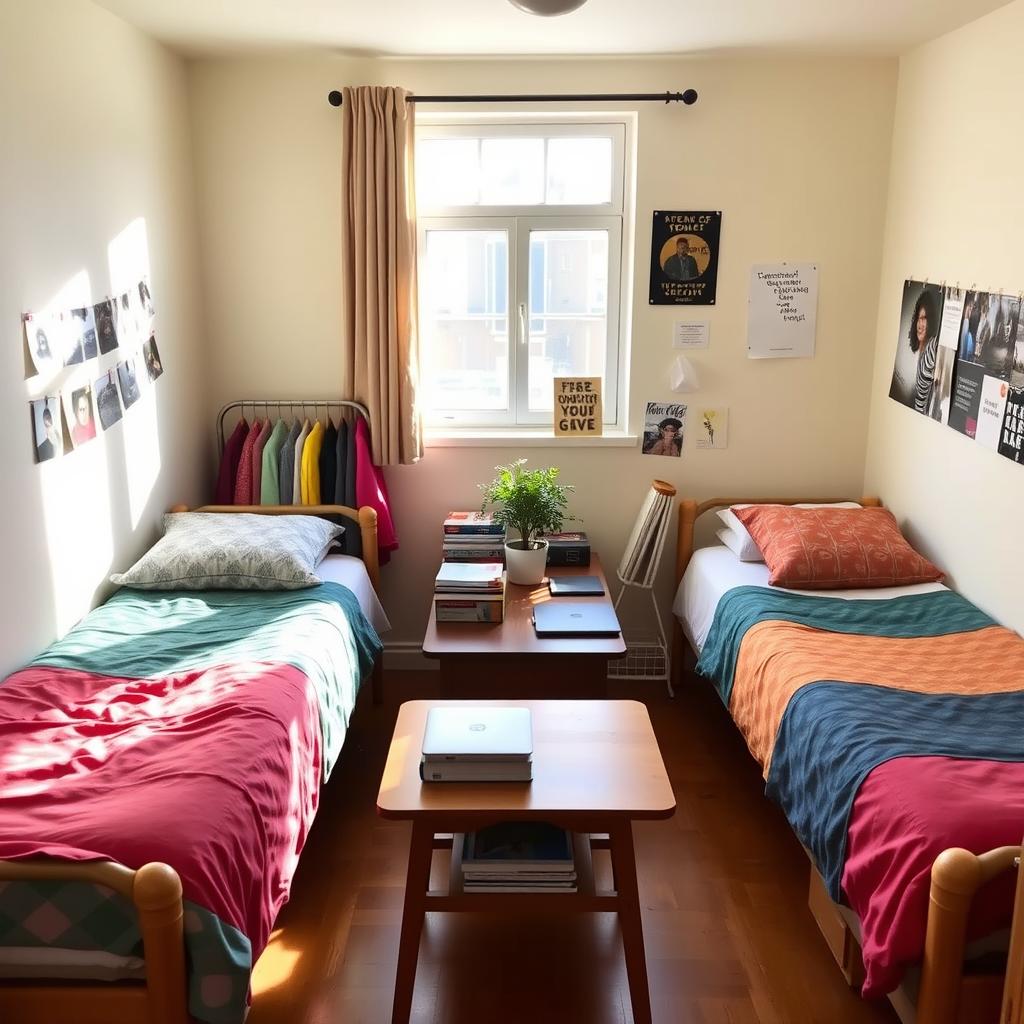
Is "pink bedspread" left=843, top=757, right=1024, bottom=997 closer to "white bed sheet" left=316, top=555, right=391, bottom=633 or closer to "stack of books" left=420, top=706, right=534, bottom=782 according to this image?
"stack of books" left=420, top=706, right=534, bottom=782

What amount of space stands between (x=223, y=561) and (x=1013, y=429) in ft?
7.78

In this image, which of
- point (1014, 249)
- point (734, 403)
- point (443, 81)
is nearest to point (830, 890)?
point (1014, 249)

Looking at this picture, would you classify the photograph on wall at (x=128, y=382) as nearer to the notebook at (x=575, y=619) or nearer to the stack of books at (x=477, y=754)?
the notebook at (x=575, y=619)

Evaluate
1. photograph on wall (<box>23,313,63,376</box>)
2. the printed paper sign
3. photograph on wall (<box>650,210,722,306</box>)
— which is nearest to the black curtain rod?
photograph on wall (<box>650,210,722,306</box>)

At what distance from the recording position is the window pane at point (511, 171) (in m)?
3.86

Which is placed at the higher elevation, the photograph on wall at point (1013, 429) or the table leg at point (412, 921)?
the photograph on wall at point (1013, 429)

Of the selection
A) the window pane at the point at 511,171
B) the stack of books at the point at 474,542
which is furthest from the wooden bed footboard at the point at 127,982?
the window pane at the point at 511,171

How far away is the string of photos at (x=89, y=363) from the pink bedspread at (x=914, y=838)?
220 centimetres

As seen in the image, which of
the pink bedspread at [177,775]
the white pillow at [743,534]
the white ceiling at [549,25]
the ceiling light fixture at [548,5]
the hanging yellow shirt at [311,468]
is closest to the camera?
the pink bedspread at [177,775]

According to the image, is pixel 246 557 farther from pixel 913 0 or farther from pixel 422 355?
pixel 913 0

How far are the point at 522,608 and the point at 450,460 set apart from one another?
0.85 metres

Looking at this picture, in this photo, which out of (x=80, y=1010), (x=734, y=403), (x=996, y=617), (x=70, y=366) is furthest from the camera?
(x=734, y=403)

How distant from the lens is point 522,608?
11.1 ft

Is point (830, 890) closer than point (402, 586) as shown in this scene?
Yes
